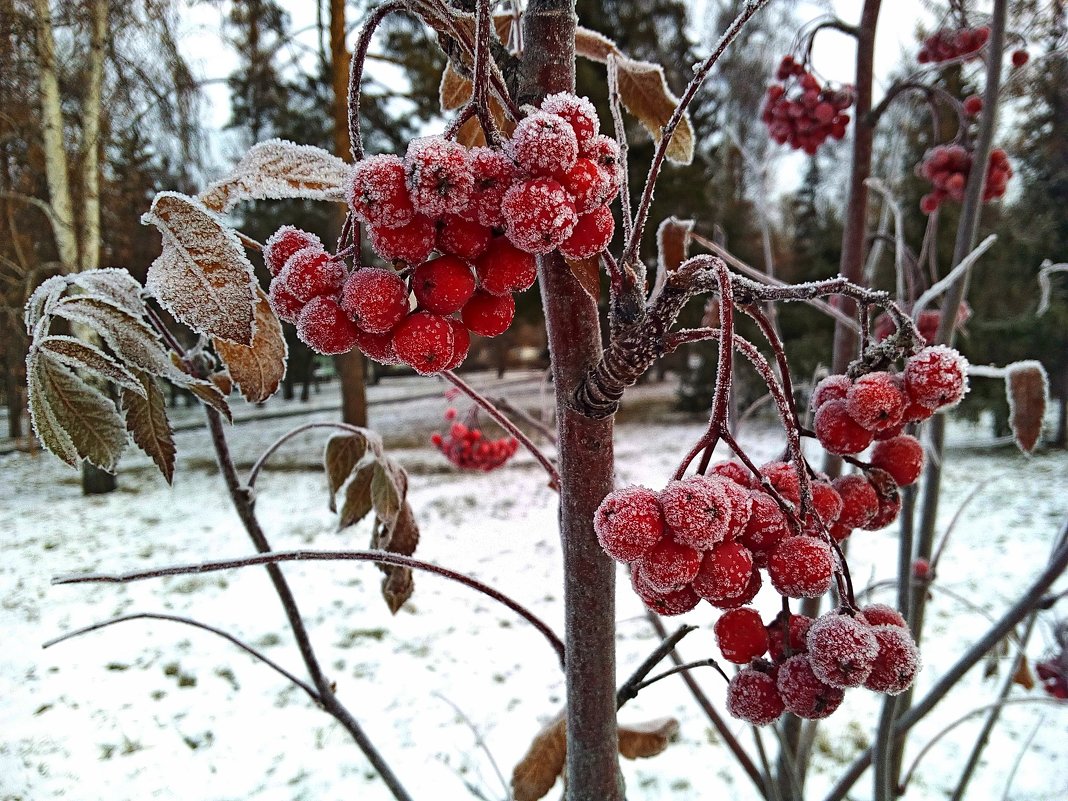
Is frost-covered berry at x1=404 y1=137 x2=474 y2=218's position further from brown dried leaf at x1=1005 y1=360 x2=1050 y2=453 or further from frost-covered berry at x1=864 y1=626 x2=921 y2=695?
brown dried leaf at x1=1005 y1=360 x2=1050 y2=453

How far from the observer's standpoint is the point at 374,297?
32cm

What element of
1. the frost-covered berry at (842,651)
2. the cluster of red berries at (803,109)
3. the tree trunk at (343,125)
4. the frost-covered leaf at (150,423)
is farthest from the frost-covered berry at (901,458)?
the tree trunk at (343,125)

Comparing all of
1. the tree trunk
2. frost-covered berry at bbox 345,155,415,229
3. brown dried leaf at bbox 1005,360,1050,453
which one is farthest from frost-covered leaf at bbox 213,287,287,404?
the tree trunk

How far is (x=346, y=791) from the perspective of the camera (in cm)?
157

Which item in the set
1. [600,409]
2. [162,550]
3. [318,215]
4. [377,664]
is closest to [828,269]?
[318,215]

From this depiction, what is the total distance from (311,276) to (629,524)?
0.22 meters

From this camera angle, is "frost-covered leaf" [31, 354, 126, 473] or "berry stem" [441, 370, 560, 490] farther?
"berry stem" [441, 370, 560, 490]

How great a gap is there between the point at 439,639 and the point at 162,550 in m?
1.89

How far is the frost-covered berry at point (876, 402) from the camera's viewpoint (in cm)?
38

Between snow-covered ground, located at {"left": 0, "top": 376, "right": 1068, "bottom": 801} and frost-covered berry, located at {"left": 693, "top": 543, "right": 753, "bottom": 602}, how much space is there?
1.30 feet

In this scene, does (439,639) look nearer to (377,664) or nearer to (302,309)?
(377,664)

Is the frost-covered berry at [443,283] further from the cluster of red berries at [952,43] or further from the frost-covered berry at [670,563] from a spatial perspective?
the cluster of red berries at [952,43]

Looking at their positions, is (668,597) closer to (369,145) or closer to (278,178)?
(278,178)

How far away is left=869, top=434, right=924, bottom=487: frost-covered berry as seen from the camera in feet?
1.44
